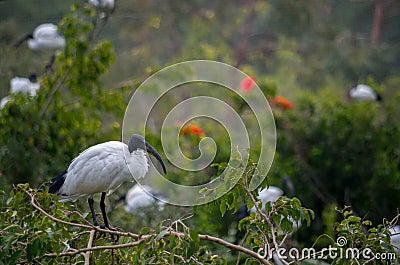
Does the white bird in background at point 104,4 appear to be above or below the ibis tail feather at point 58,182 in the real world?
above

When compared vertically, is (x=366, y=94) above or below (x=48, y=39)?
below

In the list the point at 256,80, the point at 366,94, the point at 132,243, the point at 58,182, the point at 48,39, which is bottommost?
the point at 256,80

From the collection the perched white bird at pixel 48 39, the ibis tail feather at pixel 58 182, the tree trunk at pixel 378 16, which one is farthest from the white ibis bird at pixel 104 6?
the tree trunk at pixel 378 16

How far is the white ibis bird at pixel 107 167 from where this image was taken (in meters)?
1.96

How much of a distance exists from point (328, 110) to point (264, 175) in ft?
10.5

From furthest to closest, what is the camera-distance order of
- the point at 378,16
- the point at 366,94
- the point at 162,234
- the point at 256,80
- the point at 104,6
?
the point at 378,16, the point at 256,80, the point at 366,94, the point at 104,6, the point at 162,234

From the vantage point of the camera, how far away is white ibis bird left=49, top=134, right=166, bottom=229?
1.96m

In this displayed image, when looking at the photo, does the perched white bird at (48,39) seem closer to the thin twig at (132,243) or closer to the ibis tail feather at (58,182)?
the ibis tail feather at (58,182)

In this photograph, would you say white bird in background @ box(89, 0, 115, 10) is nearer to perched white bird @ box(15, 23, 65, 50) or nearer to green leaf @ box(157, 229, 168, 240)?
perched white bird @ box(15, 23, 65, 50)

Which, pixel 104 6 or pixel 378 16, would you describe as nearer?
pixel 104 6

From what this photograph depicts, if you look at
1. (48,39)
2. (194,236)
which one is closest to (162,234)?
(194,236)

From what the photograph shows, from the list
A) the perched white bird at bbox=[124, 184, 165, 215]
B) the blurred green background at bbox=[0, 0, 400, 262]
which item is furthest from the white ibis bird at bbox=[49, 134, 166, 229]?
the perched white bird at bbox=[124, 184, 165, 215]

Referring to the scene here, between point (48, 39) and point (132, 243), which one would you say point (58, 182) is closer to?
point (132, 243)

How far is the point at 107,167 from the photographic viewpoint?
6.44 feet
